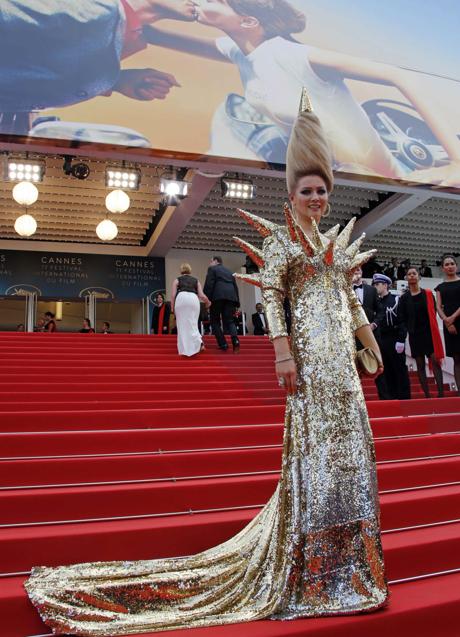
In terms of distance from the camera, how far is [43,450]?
3.13 meters

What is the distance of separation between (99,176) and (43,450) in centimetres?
821

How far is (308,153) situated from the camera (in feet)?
6.95

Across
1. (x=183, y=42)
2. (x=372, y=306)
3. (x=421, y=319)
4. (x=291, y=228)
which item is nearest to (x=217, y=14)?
(x=183, y=42)

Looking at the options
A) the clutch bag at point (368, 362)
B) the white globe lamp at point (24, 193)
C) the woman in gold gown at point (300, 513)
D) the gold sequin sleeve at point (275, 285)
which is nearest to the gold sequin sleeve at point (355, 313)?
the woman in gold gown at point (300, 513)

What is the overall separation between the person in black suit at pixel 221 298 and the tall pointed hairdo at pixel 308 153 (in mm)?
4716

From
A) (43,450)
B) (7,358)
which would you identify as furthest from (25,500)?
(7,358)

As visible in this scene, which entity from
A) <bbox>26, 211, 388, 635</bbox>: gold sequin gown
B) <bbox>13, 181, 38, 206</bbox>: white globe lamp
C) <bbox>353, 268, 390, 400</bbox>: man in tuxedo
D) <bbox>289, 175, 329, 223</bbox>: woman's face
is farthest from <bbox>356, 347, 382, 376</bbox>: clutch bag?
<bbox>13, 181, 38, 206</bbox>: white globe lamp

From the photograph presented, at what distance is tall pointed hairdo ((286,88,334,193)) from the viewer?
2113 millimetres

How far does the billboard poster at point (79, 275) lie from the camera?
41.4 ft

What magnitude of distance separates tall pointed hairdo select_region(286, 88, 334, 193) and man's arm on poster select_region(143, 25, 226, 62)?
242 inches

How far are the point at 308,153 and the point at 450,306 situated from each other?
3.70 m

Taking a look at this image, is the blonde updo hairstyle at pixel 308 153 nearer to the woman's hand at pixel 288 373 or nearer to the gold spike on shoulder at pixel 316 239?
the gold spike on shoulder at pixel 316 239

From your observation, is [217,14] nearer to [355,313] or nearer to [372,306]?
[372,306]

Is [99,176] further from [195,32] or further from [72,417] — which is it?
[72,417]
